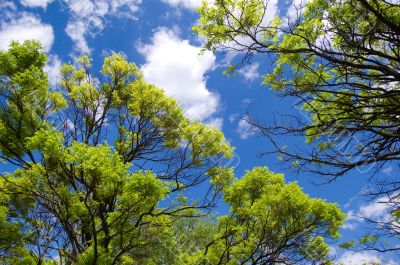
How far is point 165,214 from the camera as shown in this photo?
384 inches

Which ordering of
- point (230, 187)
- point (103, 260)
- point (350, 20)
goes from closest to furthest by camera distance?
1. point (350, 20)
2. point (103, 260)
3. point (230, 187)

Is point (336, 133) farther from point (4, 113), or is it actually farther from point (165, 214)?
point (4, 113)

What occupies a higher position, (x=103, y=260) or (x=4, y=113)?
(x=4, y=113)

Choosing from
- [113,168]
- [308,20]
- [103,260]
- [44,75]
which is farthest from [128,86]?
[308,20]

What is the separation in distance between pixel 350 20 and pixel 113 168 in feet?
16.3

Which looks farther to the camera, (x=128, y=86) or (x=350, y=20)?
(x=128, y=86)

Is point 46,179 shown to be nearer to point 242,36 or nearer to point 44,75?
point 44,75

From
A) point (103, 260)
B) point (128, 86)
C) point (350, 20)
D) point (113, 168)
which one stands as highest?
point (128, 86)

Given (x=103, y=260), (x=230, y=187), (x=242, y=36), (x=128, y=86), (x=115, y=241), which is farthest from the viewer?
(x=230, y=187)

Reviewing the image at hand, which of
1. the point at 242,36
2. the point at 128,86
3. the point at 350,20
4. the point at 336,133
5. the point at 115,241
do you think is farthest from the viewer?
the point at 128,86

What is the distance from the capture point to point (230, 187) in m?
11.6

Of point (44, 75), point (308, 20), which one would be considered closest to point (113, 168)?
point (44, 75)

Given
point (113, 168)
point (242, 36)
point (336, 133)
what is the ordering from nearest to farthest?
1. point (336, 133)
2. point (242, 36)
3. point (113, 168)

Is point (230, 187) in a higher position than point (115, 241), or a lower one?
higher
